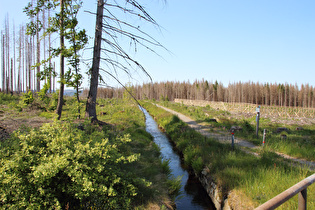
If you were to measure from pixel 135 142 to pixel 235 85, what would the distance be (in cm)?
4649

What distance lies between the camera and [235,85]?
1977 inches

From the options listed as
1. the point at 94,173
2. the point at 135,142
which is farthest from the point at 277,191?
the point at 135,142

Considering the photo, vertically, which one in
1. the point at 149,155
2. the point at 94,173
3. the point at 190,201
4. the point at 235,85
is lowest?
the point at 190,201

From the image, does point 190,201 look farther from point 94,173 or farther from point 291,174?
point 94,173

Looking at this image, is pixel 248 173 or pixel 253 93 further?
pixel 253 93

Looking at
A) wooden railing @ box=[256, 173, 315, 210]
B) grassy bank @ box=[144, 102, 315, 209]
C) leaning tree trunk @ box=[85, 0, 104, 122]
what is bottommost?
grassy bank @ box=[144, 102, 315, 209]

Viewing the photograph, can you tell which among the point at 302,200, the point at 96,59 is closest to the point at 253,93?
the point at 96,59

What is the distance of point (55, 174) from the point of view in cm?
315

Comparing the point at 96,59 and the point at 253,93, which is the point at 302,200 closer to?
the point at 96,59

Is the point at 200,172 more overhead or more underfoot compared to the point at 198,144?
more underfoot

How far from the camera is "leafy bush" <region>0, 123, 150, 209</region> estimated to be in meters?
2.87

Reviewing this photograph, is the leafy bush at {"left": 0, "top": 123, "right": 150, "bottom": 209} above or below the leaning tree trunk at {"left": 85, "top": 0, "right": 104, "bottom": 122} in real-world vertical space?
below

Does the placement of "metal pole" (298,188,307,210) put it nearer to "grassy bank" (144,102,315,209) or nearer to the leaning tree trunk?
"grassy bank" (144,102,315,209)

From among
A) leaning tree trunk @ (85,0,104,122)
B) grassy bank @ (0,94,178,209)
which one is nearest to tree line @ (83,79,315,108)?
leaning tree trunk @ (85,0,104,122)
